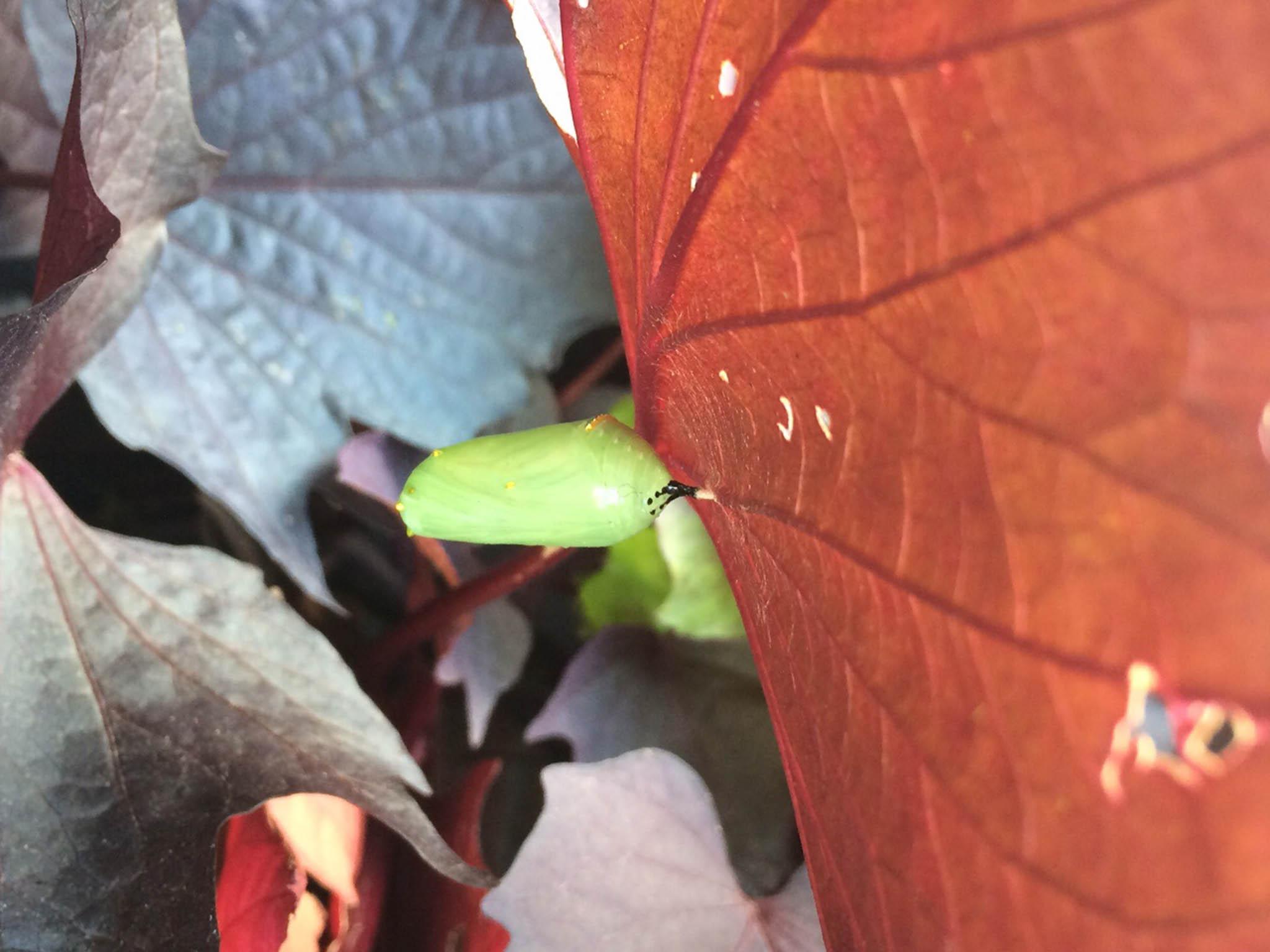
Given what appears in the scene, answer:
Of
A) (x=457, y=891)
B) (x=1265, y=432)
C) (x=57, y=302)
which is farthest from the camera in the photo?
(x=457, y=891)

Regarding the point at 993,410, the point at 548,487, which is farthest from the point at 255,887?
the point at 993,410

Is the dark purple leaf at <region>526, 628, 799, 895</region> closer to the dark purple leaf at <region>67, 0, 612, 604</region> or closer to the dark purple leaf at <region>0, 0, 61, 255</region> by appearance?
the dark purple leaf at <region>67, 0, 612, 604</region>

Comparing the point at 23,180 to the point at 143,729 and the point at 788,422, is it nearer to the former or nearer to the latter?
the point at 143,729

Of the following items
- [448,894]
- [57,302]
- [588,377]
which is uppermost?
[57,302]

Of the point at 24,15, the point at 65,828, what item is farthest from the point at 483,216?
the point at 65,828

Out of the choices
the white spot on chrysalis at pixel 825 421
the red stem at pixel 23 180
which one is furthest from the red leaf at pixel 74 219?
the white spot on chrysalis at pixel 825 421

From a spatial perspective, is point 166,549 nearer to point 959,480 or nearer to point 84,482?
point 84,482

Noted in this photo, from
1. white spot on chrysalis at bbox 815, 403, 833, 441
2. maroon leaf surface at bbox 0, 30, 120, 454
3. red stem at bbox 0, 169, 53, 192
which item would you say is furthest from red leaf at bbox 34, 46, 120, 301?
white spot on chrysalis at bbox 815, 403, 833, 441
